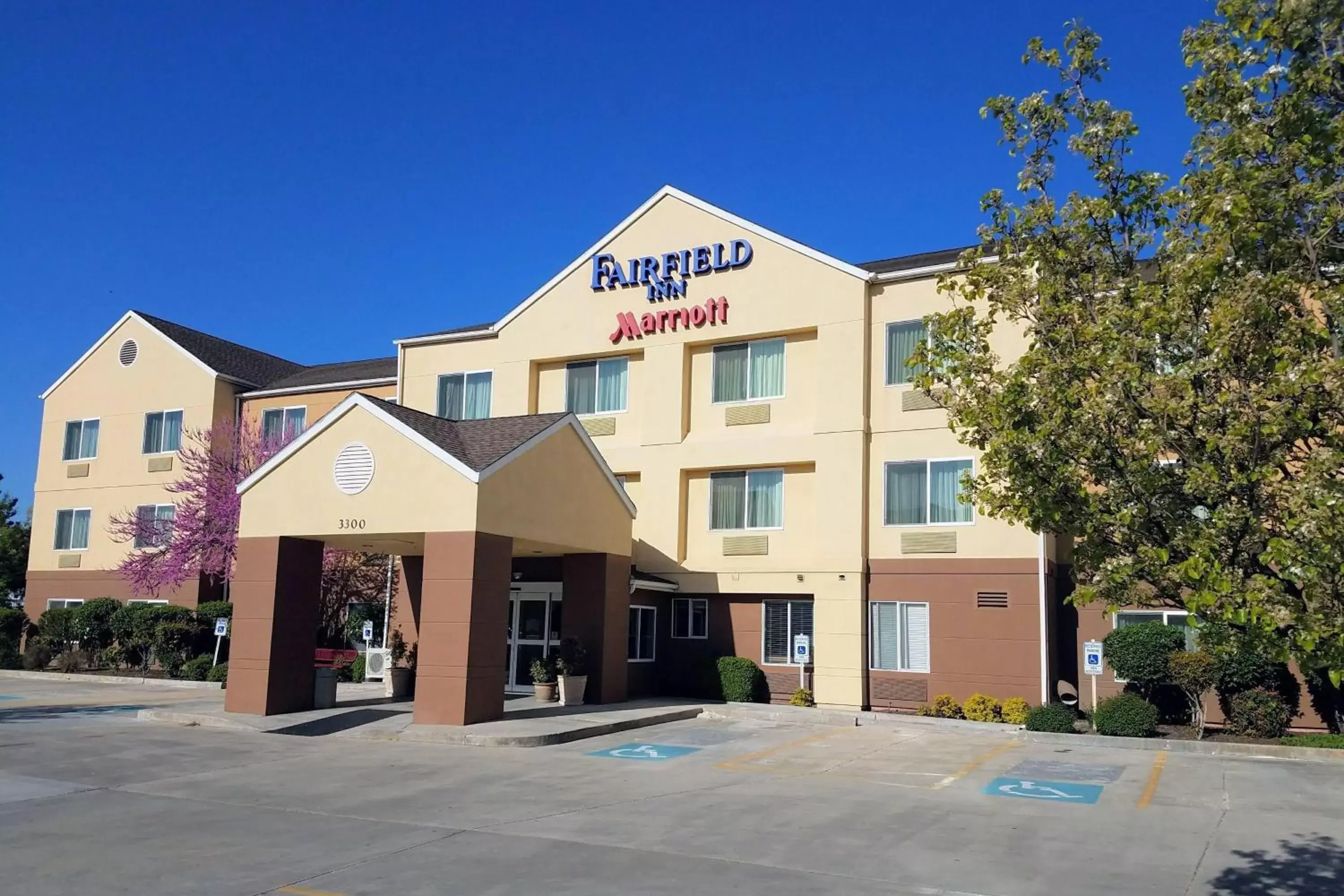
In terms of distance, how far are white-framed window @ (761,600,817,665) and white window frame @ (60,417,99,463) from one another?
2331 cm

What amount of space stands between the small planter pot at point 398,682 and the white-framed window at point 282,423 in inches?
412

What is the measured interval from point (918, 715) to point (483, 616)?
9.32 metres

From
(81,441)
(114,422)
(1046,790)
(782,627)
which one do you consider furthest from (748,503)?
(81,441)

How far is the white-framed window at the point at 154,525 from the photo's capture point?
3250cm

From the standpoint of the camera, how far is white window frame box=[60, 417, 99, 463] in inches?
1407

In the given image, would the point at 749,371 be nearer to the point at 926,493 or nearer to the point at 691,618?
the point at 926,493

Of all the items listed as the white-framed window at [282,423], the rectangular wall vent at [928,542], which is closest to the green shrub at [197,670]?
the white-framed window at [282,423]

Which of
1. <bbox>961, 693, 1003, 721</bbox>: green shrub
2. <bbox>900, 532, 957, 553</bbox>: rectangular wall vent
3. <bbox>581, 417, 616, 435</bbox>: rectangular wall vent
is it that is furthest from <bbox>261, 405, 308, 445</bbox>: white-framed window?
<bbox>961, 693, 1003, 721</bbox>: green shrub

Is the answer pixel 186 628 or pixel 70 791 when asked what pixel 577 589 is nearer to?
pixel 70 791

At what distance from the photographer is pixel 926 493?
23.4m

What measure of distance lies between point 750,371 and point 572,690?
846cm

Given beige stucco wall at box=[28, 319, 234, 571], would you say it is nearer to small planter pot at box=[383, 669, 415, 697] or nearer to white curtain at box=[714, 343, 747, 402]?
small planter pot at box=[383, 669, 415, 697]

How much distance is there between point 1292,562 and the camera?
5.93 metres

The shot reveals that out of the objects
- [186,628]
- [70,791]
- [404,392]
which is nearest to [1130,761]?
[70,791]
